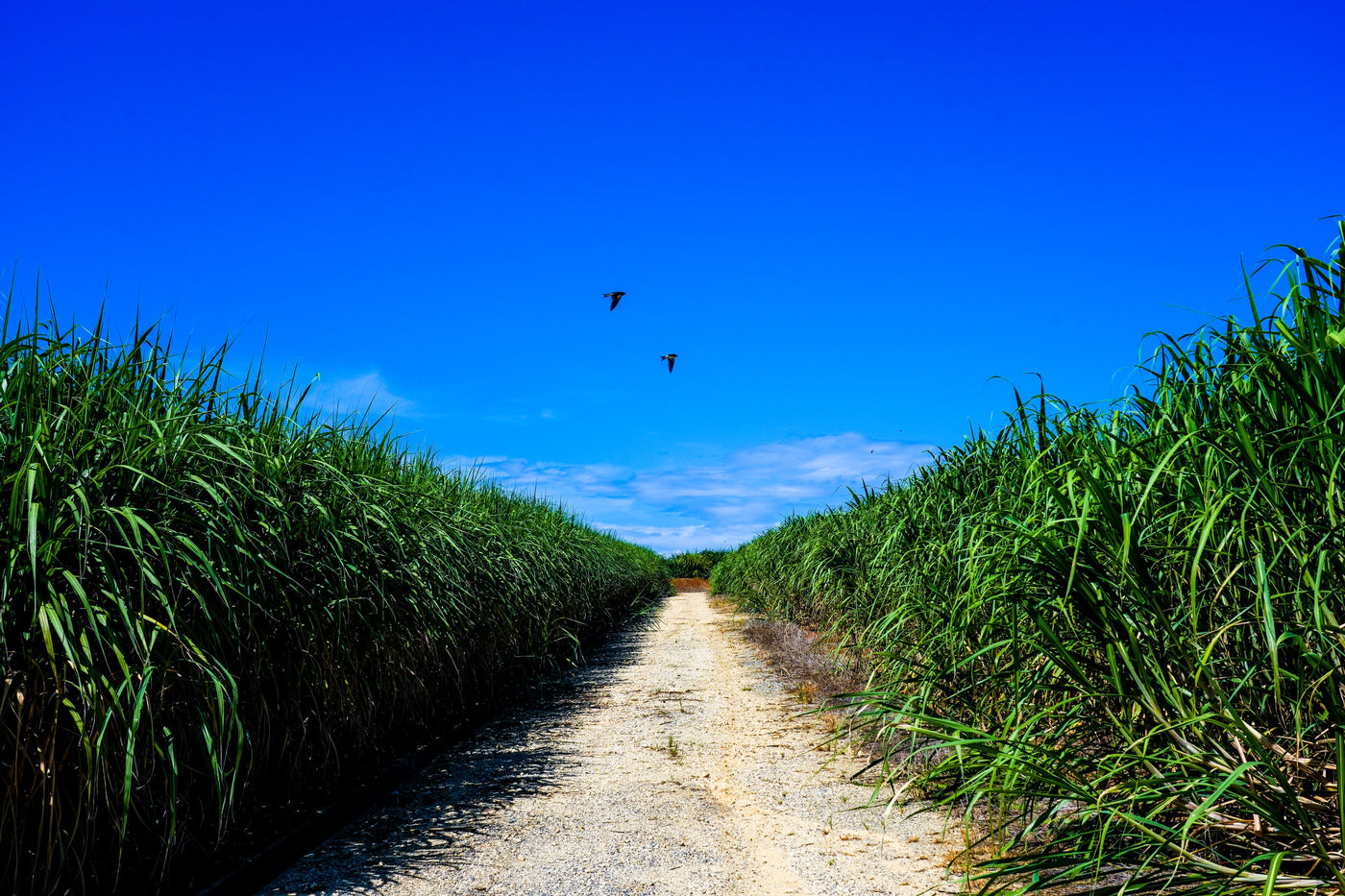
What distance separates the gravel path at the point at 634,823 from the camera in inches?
113

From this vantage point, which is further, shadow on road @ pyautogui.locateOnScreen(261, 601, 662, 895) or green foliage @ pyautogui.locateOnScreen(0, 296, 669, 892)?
shadow on road @ pyautogui.locateOnScreen(261, 601, 662, 895)

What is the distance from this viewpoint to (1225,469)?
2.23 metres

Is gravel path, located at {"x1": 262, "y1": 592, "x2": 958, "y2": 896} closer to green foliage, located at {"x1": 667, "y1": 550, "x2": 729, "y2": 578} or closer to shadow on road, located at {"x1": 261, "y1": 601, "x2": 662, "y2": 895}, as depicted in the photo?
shadow on road, located at {"x1": 261, "y1": 601, "x2": 662, "y2": 895}

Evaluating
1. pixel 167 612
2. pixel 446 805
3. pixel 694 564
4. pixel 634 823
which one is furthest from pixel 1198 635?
pixel 694 564

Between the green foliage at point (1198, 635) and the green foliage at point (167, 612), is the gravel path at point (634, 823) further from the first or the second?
the green foliage at point (1198, 635)

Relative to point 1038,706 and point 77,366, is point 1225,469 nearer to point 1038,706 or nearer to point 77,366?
point 1038,706

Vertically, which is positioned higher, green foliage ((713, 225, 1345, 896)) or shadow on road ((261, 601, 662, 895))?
green foliage ((713, 225, 1345, 896))

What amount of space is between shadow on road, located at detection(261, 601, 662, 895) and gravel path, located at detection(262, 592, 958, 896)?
0.01m

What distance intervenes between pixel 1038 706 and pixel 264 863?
9.34 feet

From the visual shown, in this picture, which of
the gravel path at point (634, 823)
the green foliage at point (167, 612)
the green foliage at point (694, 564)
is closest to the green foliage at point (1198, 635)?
the gravel path at point (634, 823)

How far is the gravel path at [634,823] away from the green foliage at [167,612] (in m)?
0.50

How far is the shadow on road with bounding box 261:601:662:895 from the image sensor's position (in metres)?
2.95

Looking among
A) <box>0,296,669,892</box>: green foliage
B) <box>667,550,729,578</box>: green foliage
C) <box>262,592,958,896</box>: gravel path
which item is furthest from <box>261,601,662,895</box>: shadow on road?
<box>667,550,729,578</box>: green foliage

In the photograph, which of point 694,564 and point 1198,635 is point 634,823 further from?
point 694,564
